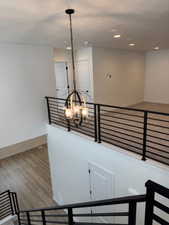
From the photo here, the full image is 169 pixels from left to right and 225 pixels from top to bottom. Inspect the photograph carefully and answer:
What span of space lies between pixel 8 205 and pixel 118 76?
6.32 meters

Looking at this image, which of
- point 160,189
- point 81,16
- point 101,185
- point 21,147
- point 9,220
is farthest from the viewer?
point 21,147

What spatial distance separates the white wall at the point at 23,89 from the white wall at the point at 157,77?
5.76 metres

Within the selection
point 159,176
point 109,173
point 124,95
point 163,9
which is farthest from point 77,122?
point 124,95

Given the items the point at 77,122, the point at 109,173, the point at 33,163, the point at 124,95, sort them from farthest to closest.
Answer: the point at 124,95, the point at 33,163, the point at 109,173, the point at 77,122

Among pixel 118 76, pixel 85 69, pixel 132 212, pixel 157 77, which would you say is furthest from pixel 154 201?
pixel 157 77

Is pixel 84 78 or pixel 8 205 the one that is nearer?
pixel 8 205

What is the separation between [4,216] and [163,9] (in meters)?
6.00

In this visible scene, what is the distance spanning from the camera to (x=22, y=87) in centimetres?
503

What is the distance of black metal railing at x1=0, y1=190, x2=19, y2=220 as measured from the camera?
456cm

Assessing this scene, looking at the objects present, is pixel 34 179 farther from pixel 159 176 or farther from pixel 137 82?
pixel 137 82

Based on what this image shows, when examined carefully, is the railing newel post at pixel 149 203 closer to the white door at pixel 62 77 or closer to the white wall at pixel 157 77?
the white door at pixel 62 77

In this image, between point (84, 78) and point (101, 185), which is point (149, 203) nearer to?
point (101, 185)

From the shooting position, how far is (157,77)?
8.80 m

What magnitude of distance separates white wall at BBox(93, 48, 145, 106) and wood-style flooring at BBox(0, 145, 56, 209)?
345 centimetres
